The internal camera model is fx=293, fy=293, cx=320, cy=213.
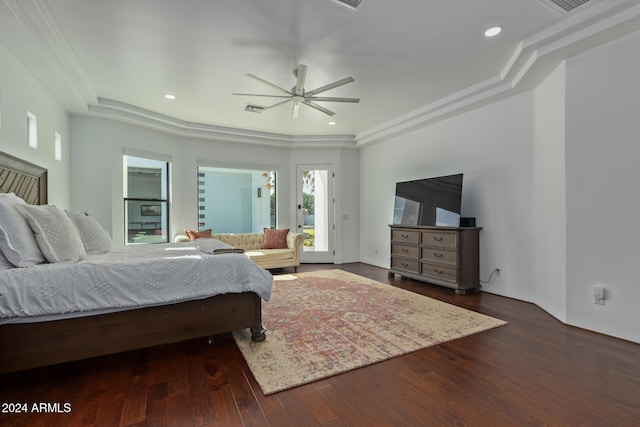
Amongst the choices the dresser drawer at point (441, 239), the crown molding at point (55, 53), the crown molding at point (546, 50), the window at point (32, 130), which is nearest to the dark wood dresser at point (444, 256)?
the dresser drawer at point (441, 239)

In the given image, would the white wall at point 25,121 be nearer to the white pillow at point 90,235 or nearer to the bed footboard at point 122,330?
the white pillow at point 90,235

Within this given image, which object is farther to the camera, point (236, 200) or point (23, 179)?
point (236, 200)

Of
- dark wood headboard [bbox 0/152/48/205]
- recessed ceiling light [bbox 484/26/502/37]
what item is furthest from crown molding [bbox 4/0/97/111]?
recessed ceiling light [bbox 484/26/502/37]

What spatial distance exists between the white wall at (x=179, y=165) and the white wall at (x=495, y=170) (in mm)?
1883

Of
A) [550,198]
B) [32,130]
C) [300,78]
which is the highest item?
[300,78]

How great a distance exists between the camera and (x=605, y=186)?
271 cm

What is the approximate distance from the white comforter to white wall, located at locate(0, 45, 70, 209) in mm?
1821

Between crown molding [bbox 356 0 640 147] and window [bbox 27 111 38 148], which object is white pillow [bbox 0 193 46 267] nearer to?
window [bbox 27 111 38 148]

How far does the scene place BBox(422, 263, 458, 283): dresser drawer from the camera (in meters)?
4.07

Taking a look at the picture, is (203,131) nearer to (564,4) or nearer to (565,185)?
(564,4)

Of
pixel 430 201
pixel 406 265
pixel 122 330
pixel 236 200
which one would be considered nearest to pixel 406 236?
pixel 406 265

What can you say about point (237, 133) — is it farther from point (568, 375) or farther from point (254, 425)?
point (568, 375)

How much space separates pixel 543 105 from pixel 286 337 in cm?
384

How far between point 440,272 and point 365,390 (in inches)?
112
